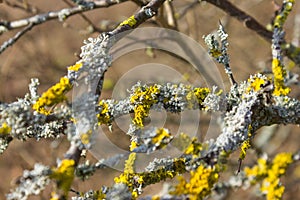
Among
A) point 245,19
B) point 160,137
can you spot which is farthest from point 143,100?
point 245,19

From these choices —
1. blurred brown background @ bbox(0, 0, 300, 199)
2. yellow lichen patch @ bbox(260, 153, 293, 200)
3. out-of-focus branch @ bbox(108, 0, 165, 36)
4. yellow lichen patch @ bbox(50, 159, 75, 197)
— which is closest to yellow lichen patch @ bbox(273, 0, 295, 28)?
out-of-focus branch @ bbox(108, 0, 165, 36)

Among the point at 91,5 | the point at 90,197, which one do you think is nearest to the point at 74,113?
the point at 90,197

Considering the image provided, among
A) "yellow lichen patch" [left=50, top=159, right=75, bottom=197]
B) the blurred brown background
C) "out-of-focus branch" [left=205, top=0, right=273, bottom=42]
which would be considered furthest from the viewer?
the blurred brown background

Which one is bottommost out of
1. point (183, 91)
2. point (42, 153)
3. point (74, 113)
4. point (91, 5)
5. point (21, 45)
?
point (74, 113)

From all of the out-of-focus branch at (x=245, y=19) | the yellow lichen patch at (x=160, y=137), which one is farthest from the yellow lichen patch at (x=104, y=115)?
the out-of-focus branch at (x=245, y=19)

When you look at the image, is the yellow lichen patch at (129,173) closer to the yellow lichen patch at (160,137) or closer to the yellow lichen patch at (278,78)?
the yellow lichen patch at (160,137)

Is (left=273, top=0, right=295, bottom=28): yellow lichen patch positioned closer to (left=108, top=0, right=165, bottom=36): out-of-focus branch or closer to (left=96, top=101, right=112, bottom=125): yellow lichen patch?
(left=108, top=0, right=165, bottom=36): out-of-focus branch

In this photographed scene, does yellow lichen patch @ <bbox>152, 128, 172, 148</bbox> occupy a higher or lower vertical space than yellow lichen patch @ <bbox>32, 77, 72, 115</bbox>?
lower

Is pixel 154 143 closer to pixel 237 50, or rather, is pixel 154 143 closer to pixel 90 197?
pixel 90 197
